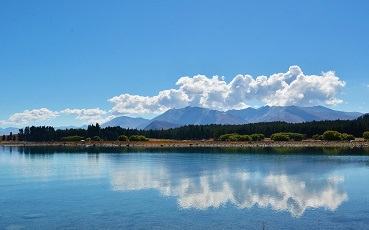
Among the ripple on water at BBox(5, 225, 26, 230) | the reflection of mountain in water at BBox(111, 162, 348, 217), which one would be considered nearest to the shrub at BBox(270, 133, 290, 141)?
the reflection of mountain in water at BBox(111, 162, 348, 217)

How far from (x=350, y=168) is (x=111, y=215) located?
54.7 metres

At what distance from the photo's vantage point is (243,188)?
51688mm

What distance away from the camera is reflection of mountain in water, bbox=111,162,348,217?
138 ft

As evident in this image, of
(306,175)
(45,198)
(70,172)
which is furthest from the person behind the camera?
(70,172)

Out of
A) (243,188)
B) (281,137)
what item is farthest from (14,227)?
(281,137)

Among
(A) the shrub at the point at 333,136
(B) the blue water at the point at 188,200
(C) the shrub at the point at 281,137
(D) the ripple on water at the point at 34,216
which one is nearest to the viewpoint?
(B) the blue water at the point at 188,200

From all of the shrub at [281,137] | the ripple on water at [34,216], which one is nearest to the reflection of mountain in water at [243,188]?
the ripple on water at [34,216]

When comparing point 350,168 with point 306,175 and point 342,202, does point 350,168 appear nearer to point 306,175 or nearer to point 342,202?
point 306,175

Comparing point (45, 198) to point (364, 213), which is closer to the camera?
point (364, 213)

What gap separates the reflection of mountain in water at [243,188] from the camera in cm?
4206

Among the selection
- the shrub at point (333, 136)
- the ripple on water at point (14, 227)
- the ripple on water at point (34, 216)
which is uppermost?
the shrub at point (333, 136)

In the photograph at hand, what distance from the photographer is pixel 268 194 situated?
47250 millimetres

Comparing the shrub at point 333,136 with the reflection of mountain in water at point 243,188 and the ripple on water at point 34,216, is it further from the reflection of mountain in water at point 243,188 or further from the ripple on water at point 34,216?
the ripple on water at point 34,216

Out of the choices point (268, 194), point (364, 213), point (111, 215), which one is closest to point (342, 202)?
point (364, 213)
